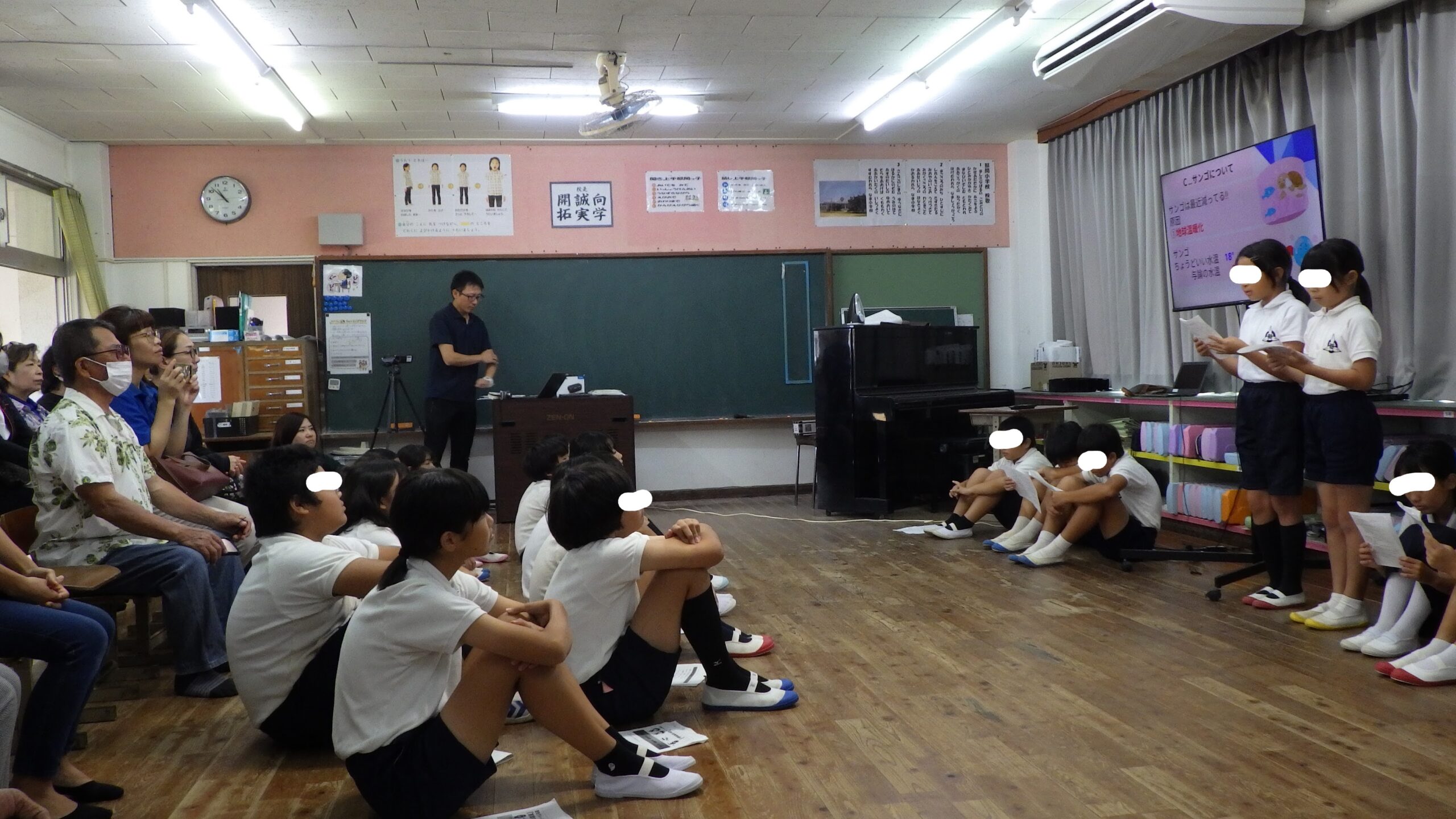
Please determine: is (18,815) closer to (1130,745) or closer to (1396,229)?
(1130,745)

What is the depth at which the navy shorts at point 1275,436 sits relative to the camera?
11.8 feet

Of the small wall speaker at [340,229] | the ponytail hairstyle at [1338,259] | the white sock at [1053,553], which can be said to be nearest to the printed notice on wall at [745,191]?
the small wall speaker at [340,229]

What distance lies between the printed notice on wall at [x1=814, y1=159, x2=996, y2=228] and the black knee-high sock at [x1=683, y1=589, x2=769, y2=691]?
Result: 5.25 meters

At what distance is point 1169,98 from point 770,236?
9.15 feet

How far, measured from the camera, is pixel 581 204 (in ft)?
23.8

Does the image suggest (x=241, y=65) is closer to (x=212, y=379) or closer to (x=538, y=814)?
(x=212, y=379)

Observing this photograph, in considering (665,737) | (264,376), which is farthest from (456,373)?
(665,737)

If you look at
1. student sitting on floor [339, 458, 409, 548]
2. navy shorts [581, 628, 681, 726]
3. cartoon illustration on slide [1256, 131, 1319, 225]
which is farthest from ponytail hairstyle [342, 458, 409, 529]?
A: cartoon illustration on slide [1256, 131, 1319, 225]

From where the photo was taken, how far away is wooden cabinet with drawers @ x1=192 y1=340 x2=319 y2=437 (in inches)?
254

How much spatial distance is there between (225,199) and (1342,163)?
21.7 ft

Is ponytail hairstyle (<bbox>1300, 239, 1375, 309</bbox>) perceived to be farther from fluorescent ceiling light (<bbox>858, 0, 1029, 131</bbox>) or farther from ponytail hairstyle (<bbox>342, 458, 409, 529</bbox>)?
ponytail hairstyle (<bbox>342, 458, 409, 529</bbox>)

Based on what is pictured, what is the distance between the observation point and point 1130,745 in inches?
95.2

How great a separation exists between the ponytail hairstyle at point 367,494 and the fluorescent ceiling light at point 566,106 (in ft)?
11.5

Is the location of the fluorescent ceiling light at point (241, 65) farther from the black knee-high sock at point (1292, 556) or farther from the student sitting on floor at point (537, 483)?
the black knee-high sock at point (1292, 556)
